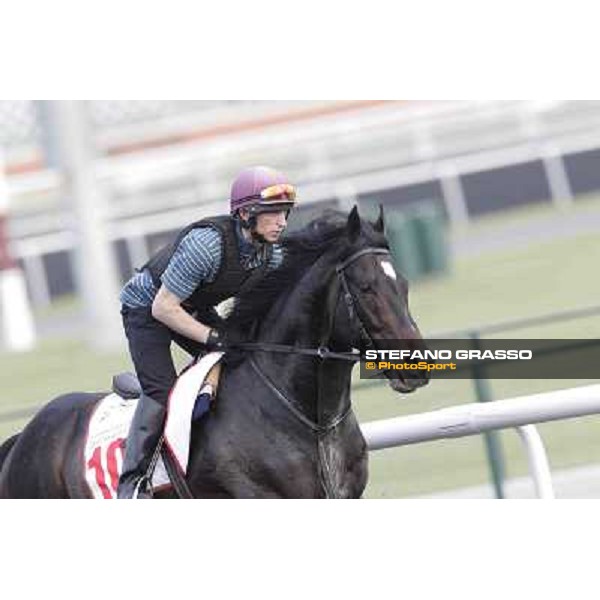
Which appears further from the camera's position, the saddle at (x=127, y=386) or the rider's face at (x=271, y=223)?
the saddle at (x=127, y=386)

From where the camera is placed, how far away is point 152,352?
5227 mm

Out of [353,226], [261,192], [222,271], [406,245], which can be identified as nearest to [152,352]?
[222,271]

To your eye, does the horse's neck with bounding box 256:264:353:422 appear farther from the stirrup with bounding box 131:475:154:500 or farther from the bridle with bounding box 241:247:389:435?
the stirrup with bounding box 131:475:154:500

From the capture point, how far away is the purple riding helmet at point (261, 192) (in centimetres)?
503

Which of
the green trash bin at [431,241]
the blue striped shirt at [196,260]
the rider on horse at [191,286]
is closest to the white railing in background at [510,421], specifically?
the rider on horse at [191,286]

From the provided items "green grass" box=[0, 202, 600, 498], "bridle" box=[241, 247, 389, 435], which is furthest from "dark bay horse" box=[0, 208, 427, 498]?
"green grass" box=[0, 202, 600, 498]

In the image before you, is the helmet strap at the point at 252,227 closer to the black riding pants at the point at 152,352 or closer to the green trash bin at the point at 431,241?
the black riding pants at the point at 152,352

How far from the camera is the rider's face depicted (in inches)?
199

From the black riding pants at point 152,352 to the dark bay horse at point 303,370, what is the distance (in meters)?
0.17

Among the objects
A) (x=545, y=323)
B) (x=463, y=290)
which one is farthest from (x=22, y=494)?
(x=463, y=290)

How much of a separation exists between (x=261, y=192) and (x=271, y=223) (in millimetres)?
107

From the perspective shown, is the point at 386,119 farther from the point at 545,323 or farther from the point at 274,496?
the point at 274,496

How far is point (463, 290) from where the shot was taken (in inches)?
577
